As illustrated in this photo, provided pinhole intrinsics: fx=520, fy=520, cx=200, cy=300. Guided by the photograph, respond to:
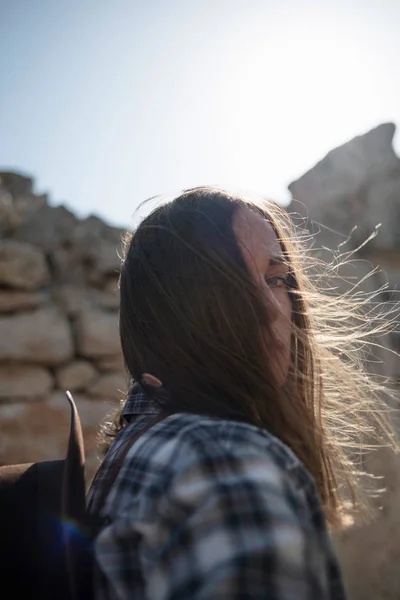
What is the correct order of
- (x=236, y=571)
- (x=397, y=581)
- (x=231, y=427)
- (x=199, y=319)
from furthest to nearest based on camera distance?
(x=397, y=581) → (x=199, y=319) → (x=231, y=427) → (x=236, y=571)

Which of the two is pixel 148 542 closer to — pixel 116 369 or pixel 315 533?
pixel 315 533

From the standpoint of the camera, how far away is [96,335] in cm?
382

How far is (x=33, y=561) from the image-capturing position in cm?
72

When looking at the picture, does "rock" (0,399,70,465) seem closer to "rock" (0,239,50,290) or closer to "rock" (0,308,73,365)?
"rock" (0,308,73,365)

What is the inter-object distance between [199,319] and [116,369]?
3.09 m

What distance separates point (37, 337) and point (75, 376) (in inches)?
15.1

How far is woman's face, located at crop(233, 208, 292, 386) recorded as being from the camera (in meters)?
0.91

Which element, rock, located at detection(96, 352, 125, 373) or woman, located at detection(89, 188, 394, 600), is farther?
rock, located at detection(96, 352, 125, 373)

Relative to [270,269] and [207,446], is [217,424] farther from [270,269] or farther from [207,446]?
[270,269]

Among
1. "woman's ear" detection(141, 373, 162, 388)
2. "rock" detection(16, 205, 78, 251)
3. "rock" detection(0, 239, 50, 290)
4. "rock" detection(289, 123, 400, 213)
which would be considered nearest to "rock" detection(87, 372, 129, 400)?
"rock" detection(0, 239, 50, 290)

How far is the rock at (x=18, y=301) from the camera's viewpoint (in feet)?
11.7

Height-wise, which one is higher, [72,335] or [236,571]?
[236,571]

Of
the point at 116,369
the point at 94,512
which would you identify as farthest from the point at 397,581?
the point at 94,512

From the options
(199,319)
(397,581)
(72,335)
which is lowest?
(397,581)
